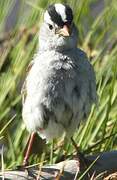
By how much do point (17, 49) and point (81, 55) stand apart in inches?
28.5

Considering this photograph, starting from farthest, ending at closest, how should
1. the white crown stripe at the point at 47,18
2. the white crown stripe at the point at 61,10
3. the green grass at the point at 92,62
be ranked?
the green grass at the point at 92,62 < the white crown stripe at the point at 47,18 < the white crown stripe at the point at 61,10

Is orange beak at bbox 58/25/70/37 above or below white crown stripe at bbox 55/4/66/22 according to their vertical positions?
below

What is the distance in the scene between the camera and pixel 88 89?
3.37 meters

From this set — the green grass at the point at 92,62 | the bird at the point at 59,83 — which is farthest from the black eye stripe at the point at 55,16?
the green grass at the point at 92,62

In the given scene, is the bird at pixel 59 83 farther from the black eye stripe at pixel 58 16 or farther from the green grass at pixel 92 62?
the green grass at pixel 92 62

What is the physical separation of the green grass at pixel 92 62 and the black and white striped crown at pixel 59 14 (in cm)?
41

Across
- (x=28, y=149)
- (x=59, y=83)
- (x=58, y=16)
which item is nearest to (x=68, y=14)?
(x=58, y=16)

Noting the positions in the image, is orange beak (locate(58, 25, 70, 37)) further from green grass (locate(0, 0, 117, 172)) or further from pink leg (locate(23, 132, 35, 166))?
pink leg (locate(23, 132, 35, 166))

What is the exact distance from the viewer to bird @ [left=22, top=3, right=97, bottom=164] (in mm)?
3320

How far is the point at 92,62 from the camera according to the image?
3.96 meters

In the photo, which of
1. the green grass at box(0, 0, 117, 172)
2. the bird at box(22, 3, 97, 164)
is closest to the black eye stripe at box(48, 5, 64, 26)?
the bird at box(22, 3, 97, 164)

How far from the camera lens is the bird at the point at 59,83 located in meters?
3.32

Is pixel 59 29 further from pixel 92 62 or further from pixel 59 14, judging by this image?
pixel 92 62

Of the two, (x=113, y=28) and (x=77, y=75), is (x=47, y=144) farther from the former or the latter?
(x=113, y=28)
